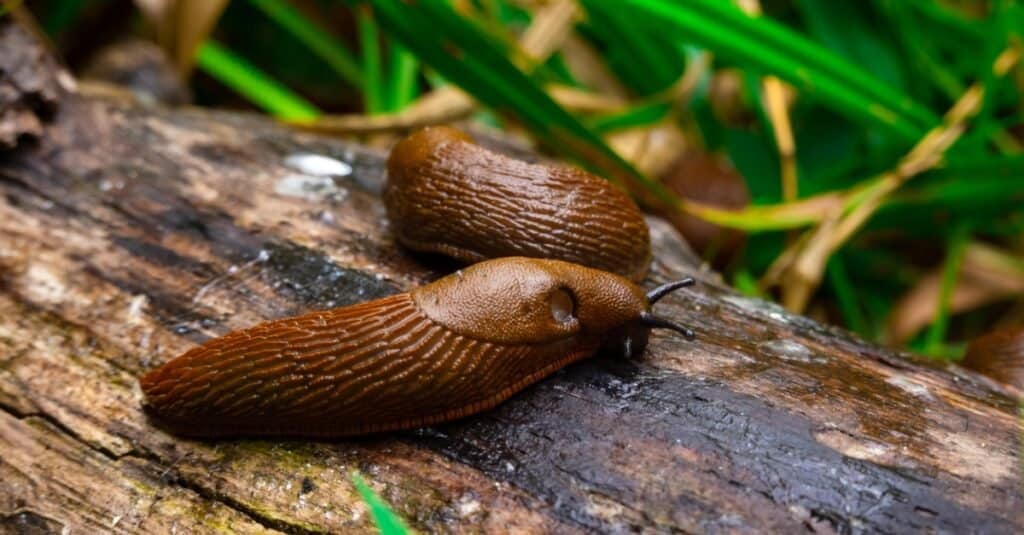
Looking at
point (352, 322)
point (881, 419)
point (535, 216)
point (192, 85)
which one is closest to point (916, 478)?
point (881, 419)

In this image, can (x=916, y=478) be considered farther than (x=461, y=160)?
No

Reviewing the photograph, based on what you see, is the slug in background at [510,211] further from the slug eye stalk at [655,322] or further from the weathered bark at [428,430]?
the slug eye stalk at [655,322]

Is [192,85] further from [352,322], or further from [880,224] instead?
[880,224]

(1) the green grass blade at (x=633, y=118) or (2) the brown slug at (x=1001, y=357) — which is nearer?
(2) the brown slug at (x=1001, y=357)

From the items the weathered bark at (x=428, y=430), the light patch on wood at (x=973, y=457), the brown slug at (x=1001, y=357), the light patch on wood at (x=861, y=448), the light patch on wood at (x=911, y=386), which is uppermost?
the brown slug at (x=1001, y=357)

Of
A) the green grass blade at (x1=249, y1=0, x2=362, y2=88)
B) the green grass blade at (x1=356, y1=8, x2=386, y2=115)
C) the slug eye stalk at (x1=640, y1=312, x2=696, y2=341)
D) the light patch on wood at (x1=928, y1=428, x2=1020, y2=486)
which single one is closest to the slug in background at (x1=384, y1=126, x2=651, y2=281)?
the slug eye stalk at (x1=640, y1=312, x2=696, y2=341)

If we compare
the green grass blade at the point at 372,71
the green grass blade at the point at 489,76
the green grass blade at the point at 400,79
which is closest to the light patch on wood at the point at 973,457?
the green grass blade at the point at 489,76
